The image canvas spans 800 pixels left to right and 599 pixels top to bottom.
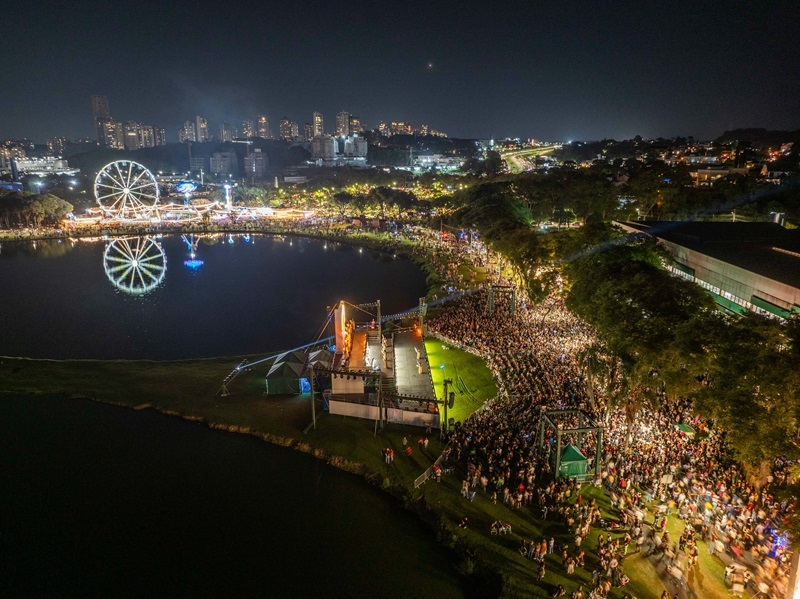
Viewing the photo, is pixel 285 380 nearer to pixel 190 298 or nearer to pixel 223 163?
pixel 190 298

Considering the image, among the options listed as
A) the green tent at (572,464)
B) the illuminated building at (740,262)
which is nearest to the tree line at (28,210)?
the illuminated building at (740,262)

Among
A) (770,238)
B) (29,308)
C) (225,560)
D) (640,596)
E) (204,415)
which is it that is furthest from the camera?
(29,308)

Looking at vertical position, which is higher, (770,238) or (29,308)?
(770,238)

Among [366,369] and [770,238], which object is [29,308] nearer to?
[366,369]

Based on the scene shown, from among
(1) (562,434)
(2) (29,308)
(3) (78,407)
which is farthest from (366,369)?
(2) (29,308)

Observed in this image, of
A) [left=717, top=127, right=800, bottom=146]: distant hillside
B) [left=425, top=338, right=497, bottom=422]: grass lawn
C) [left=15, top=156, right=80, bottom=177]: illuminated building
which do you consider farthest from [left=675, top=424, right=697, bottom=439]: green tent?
[left=15, top=156, right=80, bottom=177]: illuminated building

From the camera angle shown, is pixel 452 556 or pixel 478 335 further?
pixel 478 335

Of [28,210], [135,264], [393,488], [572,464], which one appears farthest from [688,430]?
[28,210]
